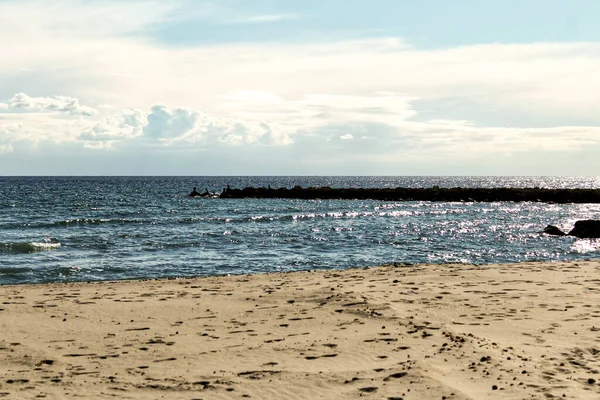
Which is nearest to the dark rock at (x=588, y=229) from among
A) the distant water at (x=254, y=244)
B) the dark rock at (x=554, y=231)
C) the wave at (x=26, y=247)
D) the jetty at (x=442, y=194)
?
the dark rock at (x=554, y=231)

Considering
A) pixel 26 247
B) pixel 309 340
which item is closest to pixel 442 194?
pixel 26 247

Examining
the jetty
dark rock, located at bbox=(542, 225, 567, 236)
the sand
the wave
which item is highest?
the jetty

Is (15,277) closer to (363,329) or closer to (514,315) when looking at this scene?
(363,329)

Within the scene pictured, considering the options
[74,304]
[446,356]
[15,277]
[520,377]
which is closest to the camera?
[520,377]

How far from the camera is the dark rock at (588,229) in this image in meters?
33.7

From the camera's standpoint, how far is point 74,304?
14.0 metres

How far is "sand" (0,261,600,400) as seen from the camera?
795 cm

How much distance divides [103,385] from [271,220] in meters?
38.3

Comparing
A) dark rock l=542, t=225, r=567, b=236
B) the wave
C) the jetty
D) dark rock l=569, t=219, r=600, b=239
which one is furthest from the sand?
the jetty

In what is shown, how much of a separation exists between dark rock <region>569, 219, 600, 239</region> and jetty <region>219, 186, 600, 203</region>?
40.4 meters

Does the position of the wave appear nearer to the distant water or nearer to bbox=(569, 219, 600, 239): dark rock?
the distant water

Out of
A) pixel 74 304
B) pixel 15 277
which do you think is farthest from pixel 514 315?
pixel 15 277

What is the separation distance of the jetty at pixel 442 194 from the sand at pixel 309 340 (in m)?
60.9

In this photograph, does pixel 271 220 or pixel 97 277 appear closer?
pixel 97 277
